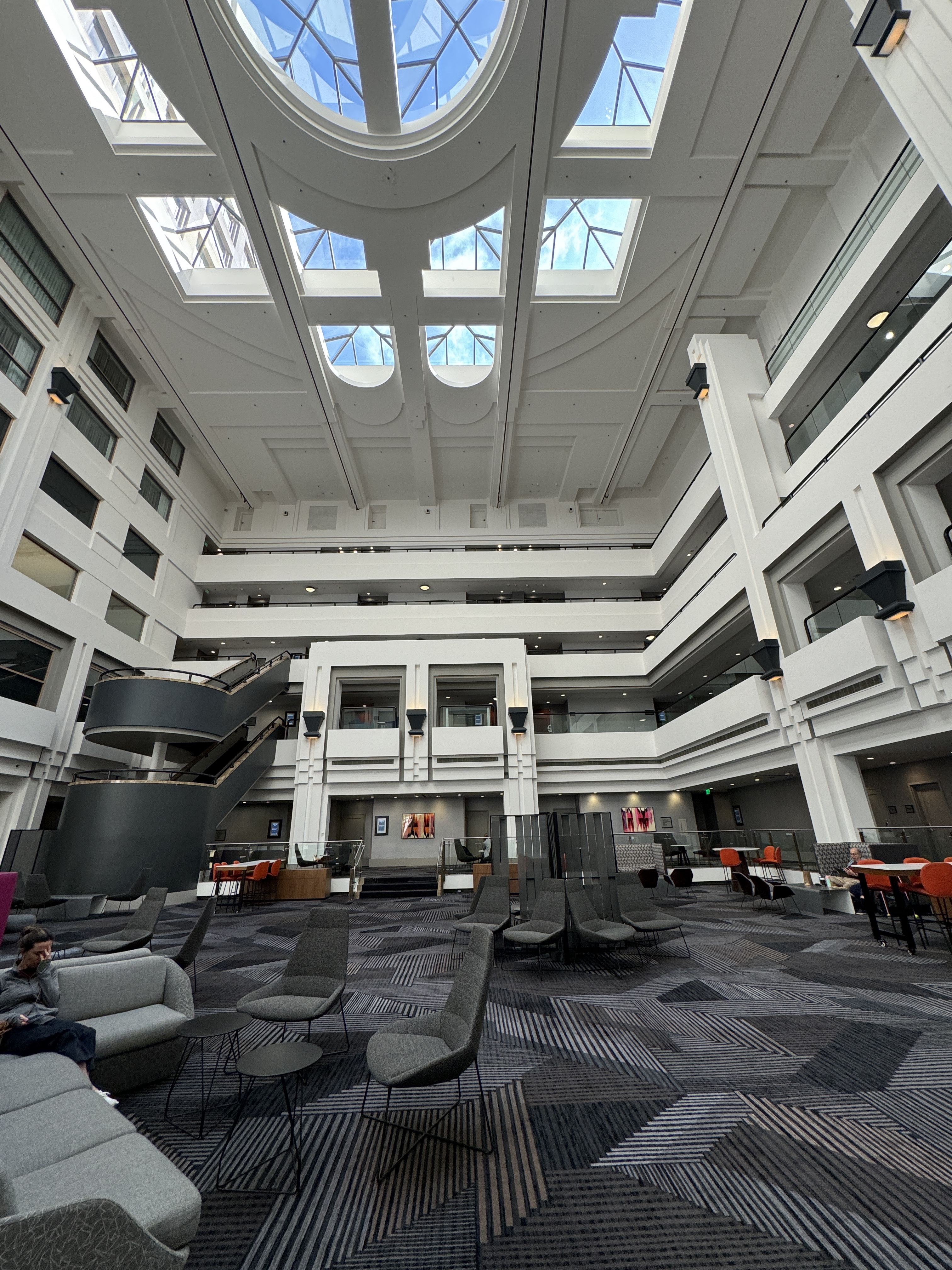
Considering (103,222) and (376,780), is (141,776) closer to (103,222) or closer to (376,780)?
(376,780)

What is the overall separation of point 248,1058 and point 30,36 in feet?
43.5

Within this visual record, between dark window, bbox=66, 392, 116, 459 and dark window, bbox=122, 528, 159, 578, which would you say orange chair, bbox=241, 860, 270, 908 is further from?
dark window, bbox=66, 392, 116, 459

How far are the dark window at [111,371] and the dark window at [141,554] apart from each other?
126 inches

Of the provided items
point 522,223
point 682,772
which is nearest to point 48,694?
point 522,223

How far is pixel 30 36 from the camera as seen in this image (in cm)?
836

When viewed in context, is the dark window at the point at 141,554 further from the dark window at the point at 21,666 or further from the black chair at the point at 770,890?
the black chair at the point at 770,890

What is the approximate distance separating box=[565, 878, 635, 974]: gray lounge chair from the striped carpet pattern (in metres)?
0.44

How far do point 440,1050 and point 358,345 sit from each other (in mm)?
15227

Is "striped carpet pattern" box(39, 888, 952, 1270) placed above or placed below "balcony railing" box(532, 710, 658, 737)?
below

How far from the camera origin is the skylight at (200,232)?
1107cm

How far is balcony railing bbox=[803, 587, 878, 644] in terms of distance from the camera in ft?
27.2

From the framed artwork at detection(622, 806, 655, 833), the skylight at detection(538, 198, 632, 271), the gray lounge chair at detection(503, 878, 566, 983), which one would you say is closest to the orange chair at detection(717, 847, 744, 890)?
the framed artwork at detection(622, 806, 655, 833)

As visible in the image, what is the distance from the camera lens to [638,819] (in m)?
16.1

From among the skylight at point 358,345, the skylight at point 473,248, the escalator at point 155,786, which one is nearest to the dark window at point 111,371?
the skylight at point 358,345
